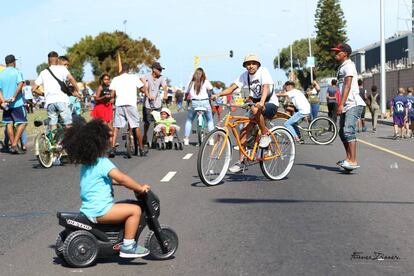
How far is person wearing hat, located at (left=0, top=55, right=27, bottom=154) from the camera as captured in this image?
15.1 metres

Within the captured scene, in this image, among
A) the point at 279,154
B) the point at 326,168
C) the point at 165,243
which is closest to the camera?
the point at 165,243

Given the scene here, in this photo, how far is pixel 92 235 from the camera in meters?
5.34

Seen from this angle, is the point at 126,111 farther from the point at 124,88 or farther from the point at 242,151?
the point at 242,151

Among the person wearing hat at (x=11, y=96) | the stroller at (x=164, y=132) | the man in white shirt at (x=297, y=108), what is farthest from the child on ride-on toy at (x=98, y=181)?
the man in white shirt at (x=297, y=108)

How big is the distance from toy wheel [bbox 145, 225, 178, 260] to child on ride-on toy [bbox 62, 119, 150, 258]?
0.23 metres

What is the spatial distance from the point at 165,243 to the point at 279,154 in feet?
16.7

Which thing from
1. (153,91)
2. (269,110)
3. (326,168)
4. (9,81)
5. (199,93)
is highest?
(9,81)

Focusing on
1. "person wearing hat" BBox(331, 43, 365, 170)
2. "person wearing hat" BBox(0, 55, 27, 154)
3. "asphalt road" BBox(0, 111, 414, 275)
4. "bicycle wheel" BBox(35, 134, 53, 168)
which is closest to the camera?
"asphalt road" BBox(0, 111, 414, 275)

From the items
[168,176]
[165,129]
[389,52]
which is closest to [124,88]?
[165,129]

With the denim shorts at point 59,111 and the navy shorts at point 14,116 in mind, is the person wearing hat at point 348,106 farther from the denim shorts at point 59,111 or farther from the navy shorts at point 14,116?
the navy shorts at point 14,116

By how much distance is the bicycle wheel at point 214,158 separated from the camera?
371 inches

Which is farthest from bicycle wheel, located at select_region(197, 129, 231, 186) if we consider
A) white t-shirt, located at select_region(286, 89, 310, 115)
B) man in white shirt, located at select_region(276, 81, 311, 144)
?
white t-shirt, located at select_region(286, 89, 310, 115)

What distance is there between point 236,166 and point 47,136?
376 centimetres

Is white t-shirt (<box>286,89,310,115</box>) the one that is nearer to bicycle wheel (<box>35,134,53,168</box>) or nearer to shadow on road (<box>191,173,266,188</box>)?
shadow on road (<box>191,173,266,188</box>)
